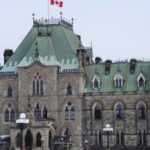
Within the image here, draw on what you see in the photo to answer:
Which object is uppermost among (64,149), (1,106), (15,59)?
(15,59)

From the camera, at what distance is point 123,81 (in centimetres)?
8962

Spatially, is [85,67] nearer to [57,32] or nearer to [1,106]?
[57,32]

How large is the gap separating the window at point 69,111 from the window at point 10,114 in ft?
25.5

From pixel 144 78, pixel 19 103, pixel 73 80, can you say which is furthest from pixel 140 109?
pixel 19 103

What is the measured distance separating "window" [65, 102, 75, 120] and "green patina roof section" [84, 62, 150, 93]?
9.71 ft

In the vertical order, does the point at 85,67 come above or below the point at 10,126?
above

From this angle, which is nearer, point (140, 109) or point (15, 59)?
point (140, 109)

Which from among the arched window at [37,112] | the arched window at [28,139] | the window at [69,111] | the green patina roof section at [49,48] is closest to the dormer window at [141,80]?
the green patina roof section at [49,48]

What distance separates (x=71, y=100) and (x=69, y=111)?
1587mm

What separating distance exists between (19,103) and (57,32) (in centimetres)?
1214

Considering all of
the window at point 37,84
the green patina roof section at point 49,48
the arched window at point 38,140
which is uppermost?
the green patina roof section at point 49,48

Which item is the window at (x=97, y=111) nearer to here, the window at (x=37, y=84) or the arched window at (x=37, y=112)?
the arched window at (x=37, y=112)

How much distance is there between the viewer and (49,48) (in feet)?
304

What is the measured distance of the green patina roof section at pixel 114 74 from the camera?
88875 millimetres
